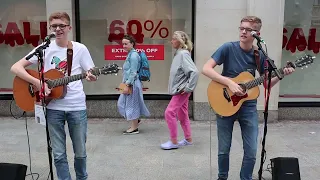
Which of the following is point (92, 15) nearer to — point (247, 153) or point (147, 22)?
point (147, 22)

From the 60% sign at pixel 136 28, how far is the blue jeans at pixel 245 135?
163 inches

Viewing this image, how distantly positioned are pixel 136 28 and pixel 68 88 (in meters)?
4.33

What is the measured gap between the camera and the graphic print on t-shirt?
4045 millimetres

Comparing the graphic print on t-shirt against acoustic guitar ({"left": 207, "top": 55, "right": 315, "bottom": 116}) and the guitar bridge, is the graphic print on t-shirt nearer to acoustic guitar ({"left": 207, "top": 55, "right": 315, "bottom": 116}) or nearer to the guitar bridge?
the guitar bridge

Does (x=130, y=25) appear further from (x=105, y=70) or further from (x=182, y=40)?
(x=105, y=70)

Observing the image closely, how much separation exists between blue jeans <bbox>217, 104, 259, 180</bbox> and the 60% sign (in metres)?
4.15

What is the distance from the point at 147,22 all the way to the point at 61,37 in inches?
169

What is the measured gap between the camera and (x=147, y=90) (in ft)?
27.4

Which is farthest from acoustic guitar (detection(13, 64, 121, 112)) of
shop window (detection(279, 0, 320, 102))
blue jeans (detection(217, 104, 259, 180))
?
shop window (detection(279, 0, 320, 102))

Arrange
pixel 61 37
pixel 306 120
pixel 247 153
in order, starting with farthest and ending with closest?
pixel 306 120
pixel 247 153
pixel 61 37

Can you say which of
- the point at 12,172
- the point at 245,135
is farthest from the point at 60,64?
the point at 245,135

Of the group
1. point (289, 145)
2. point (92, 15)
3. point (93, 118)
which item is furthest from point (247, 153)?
point (92, 15)

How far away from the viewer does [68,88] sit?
13.4ft

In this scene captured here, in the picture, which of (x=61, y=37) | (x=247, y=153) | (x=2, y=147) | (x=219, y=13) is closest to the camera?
(x=61, y=37)
